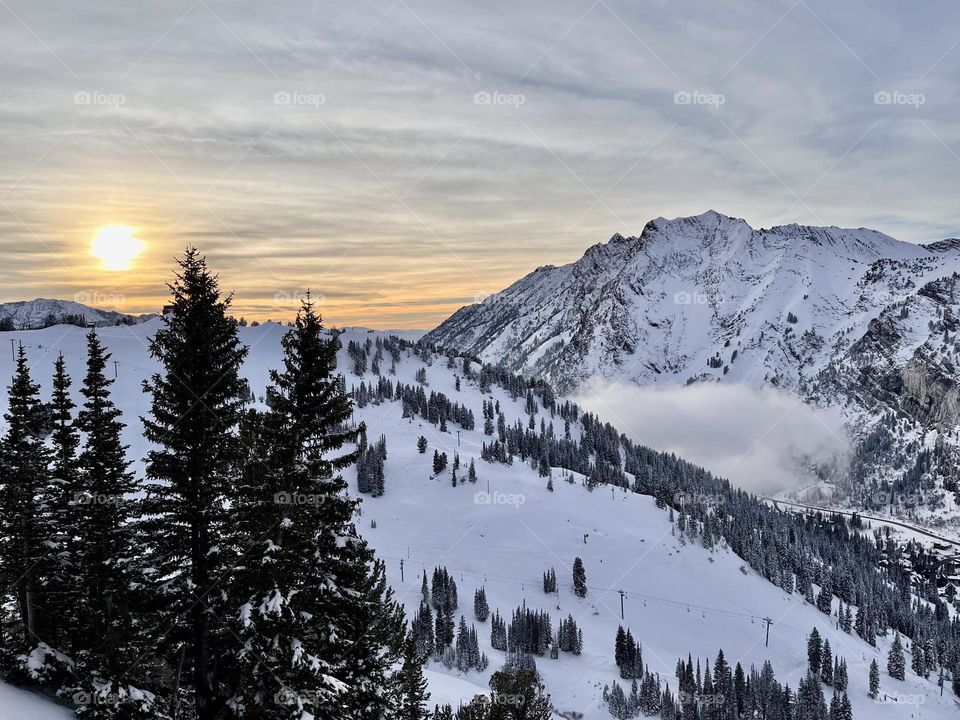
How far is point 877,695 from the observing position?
170m

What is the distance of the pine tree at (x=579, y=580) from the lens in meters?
188

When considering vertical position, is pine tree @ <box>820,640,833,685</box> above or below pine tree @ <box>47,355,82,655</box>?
below

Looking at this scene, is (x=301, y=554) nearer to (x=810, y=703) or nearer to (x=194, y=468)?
(x=194, y=468)

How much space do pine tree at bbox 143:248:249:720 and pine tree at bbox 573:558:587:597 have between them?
177541 millimetres

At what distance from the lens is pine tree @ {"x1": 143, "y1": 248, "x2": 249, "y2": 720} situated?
861 inches

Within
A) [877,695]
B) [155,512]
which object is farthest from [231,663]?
[877,695]

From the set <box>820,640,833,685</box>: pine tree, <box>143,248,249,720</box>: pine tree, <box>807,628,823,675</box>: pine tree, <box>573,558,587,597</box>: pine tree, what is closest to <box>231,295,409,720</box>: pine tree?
<box>143,248,249,720</box>: pine tree

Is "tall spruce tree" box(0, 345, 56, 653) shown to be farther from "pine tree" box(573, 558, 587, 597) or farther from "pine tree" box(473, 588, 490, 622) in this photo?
"pine tree" box(573, 558, 587, 597)

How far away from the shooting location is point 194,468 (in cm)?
2217

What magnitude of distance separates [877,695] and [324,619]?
7742 inches

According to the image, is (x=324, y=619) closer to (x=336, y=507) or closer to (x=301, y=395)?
(x=336, y=507)

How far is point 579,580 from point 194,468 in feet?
592

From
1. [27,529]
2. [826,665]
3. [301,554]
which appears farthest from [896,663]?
[27,529]

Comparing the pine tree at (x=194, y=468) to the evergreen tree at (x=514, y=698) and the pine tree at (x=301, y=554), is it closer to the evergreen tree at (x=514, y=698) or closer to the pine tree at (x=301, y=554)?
the pine tree at (x=301, y=554)
